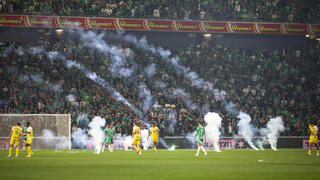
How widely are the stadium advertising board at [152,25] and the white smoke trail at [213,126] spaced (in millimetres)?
11986

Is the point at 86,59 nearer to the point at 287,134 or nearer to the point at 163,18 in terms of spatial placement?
the point at 163,18

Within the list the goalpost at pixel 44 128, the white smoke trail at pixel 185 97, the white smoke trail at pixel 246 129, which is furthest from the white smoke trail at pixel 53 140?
the white smoke trail at pixel 246 129

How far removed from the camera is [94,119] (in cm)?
4041

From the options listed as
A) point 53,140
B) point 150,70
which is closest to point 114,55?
point 150,70

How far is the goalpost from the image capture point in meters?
37.8

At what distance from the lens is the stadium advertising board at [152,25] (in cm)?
4731

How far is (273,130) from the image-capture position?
43344mm

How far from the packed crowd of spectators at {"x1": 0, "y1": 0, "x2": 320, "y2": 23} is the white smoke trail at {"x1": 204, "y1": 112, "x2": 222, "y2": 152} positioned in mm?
12804

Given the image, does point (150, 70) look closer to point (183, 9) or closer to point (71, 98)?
point (183, 9)

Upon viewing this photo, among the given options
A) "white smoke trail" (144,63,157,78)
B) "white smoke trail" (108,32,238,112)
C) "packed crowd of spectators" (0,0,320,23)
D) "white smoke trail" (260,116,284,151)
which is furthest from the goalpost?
"white smoke trail" (260,116,284,151)

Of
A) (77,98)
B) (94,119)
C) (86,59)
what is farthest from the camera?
(86,59)

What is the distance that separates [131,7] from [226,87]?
11135 mm

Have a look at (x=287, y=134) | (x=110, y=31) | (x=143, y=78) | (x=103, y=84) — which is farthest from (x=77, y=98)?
(x=287, y=134)

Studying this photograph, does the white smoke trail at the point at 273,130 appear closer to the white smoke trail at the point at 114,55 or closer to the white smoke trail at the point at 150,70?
the white smoke trail at the point at 114,55
